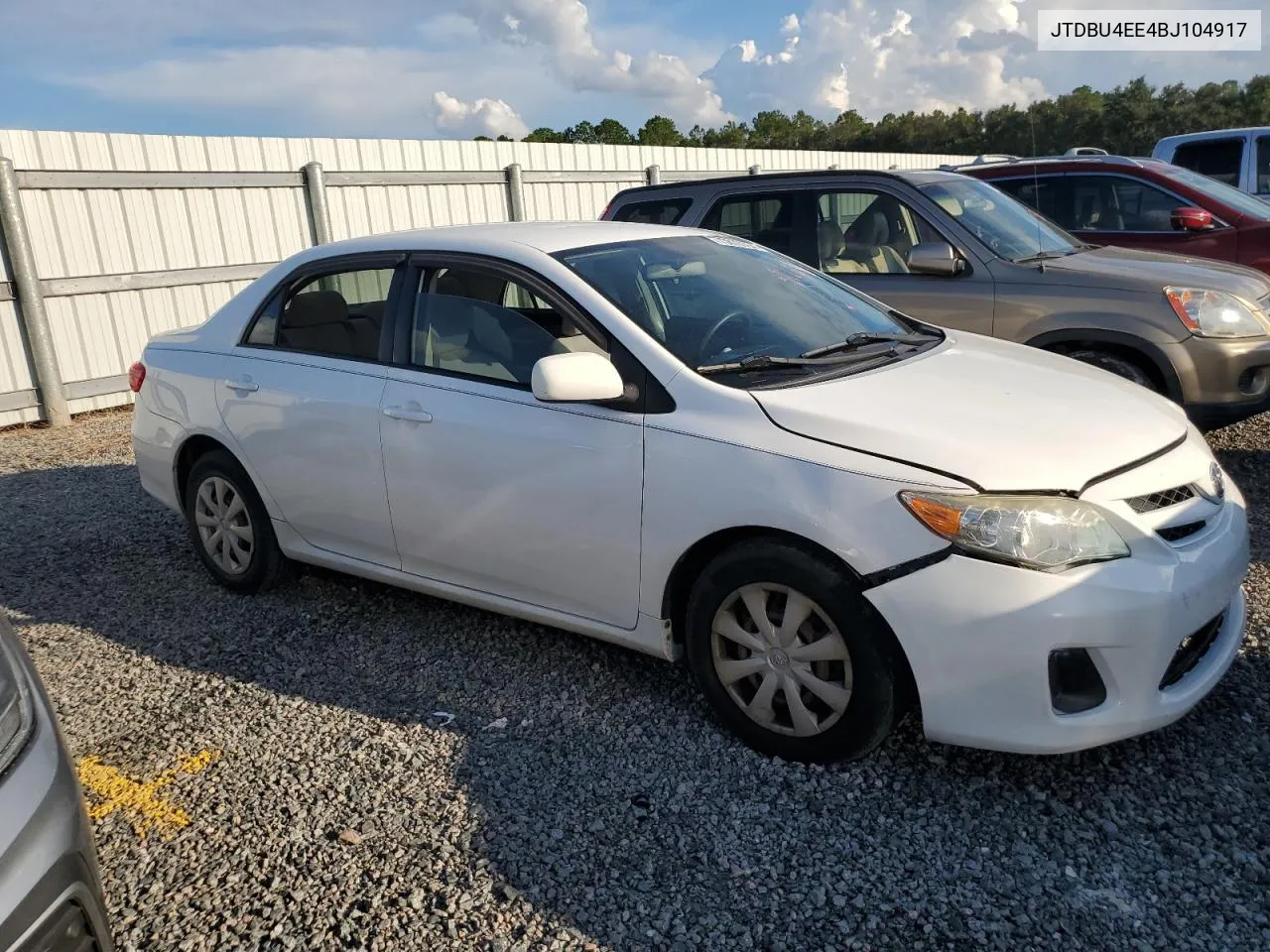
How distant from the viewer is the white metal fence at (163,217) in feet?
29.5

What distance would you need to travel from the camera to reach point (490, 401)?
12.0 ft

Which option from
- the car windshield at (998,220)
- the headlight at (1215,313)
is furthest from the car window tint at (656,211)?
the headlight at (1215,313)

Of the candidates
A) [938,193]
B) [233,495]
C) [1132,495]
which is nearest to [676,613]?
[1132,495]

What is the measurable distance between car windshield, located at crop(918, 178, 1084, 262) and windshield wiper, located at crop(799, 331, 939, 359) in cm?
228

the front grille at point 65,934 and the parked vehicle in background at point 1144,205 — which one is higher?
the parked vehicle in background at point 1144,205

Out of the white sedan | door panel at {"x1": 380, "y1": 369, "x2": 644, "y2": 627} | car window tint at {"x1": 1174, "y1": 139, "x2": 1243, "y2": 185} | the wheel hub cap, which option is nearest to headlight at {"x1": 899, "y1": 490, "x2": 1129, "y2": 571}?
the white sedan

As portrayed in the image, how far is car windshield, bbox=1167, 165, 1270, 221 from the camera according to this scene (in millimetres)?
7207

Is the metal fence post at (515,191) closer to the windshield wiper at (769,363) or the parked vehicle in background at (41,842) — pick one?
the windshield wiper at (769,363)

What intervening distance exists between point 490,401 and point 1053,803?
7.30 feet

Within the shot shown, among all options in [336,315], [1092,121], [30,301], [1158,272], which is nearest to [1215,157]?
[1158,272]

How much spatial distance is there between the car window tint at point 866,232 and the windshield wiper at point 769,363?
2.85m

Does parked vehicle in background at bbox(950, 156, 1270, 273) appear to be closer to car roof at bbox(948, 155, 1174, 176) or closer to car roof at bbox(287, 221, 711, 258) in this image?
car roof at bbox(948, 155, 1174, 176)

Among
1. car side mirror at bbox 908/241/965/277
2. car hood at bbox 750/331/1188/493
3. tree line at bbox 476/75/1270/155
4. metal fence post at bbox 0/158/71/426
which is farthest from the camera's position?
tree line at bbox 476/75/1270/155

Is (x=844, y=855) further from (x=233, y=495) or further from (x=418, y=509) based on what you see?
(x=233, y=495)
